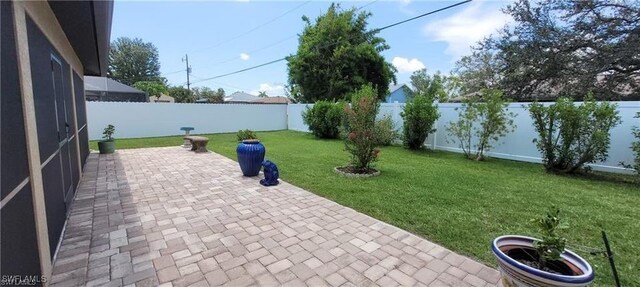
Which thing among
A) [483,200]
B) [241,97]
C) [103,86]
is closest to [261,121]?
[103,86]

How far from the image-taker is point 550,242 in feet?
5.90

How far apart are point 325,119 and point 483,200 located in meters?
8.78

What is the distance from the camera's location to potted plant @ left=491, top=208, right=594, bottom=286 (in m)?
1.62

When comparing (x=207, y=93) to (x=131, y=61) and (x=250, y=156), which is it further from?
(x=250, y=156)

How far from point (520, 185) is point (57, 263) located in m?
6.68

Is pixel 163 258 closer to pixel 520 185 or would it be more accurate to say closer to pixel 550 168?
pixel 520 185

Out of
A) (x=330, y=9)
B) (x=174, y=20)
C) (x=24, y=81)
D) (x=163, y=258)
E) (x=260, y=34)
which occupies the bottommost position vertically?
(x=163, y=258)

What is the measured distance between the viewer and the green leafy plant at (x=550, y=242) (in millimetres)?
1770

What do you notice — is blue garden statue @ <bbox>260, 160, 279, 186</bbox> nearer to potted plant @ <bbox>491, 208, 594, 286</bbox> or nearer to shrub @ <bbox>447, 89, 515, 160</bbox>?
potted plant @ <bbox>491, 208, 594, 286</bbox>

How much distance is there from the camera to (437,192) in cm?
465

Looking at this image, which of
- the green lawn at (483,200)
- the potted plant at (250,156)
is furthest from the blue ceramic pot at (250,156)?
the green lawn at (483,200)

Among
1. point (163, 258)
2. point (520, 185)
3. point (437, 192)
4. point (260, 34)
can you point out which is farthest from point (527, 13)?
point (163, 258)

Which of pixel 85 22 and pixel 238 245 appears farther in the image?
pixel 85 22

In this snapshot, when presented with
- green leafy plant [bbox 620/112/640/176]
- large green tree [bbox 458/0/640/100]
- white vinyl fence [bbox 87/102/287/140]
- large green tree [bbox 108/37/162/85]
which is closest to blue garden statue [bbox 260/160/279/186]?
green leafy plant [bbox 620/112/640/176]
